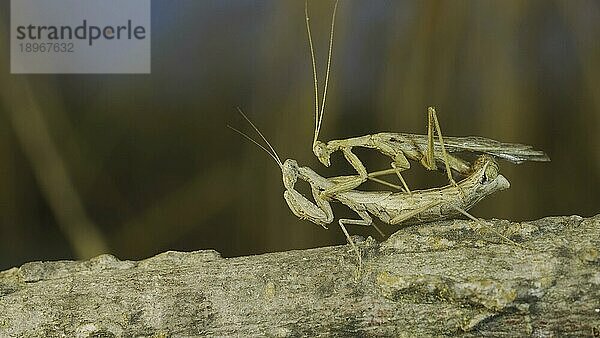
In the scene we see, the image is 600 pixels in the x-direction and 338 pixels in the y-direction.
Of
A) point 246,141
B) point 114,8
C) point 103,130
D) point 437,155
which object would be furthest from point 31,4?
point 437,155

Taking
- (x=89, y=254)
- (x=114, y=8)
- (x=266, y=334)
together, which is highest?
(x=114, y=8)

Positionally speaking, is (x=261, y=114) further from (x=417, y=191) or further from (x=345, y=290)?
(x=345, y=290)

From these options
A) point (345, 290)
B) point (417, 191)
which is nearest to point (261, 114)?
point (417, 191)

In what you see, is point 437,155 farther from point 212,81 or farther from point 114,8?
point 114,8

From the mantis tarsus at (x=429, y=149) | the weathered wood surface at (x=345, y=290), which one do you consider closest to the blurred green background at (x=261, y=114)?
the mantis tarsus at (x=429, y=149)

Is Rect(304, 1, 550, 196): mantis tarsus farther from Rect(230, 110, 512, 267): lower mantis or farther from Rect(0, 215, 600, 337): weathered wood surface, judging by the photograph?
Rect(0, 215, 600, 337): weathered wood surface
